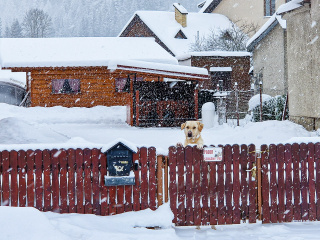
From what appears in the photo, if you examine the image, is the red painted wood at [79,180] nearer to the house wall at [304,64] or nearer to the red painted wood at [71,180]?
the red painted wood at [71,180]

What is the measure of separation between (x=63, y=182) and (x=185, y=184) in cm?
182

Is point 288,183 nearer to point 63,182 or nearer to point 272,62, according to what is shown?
point 63,182

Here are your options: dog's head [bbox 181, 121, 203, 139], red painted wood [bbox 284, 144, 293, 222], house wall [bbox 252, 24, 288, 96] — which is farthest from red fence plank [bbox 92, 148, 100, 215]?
house wall [bbox 252, 24, 288, 96]

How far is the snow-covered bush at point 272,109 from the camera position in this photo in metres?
17.3

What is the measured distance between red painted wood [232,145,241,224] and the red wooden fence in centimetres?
121

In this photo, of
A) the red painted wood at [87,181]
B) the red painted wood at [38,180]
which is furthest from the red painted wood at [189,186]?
the red painted wood at [38,180]

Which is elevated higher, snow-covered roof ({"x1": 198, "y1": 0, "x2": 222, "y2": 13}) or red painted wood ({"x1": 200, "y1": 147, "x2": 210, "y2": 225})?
snow-covered roof ({"x1": 198, "y1": 0, "x2": 222, "y2": 13})

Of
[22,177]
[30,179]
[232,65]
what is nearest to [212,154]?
[30,179]

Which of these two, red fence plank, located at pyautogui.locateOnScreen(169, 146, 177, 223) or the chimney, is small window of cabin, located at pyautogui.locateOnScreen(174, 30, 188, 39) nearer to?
the chimney

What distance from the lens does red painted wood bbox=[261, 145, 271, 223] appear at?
6547mm

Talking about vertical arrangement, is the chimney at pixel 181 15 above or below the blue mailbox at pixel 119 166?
above

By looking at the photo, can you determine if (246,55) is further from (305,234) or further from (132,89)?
(305,234)

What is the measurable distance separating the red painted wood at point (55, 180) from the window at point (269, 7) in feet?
109

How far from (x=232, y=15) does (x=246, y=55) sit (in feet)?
45.6
